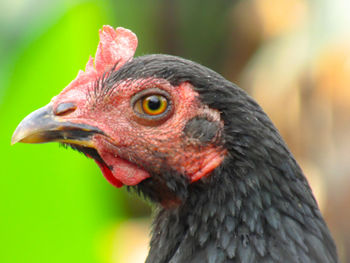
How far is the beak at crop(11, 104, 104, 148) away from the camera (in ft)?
9.56

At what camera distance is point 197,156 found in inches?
112

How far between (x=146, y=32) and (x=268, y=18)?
246cm

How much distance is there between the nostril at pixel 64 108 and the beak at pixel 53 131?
0.09ft

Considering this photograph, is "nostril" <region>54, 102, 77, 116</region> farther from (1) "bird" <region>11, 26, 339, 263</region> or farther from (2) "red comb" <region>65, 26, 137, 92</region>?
(2) "red comb" <region>65, 26, 137, 92</region>

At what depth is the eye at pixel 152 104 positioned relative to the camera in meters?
2.85

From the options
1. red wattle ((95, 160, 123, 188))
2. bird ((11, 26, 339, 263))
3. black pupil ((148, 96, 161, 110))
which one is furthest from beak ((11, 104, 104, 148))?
black pupil ((148, 96, 161, 110))

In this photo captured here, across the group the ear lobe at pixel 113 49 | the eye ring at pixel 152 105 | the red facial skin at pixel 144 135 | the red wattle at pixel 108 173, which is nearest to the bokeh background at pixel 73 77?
the ear lobe at pixel 113 49

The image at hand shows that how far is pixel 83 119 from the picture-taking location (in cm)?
295

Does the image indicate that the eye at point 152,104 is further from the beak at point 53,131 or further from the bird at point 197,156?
the beak at point 53,131

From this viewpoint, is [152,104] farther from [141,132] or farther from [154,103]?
[141,132]

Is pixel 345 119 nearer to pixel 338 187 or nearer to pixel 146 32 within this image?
pixel 338 187

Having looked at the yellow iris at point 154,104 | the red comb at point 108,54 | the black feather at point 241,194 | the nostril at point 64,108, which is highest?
the red comb at point 108,54

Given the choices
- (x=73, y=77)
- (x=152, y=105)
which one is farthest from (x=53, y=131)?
(x=73, y=77)

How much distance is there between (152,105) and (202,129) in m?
0.27
